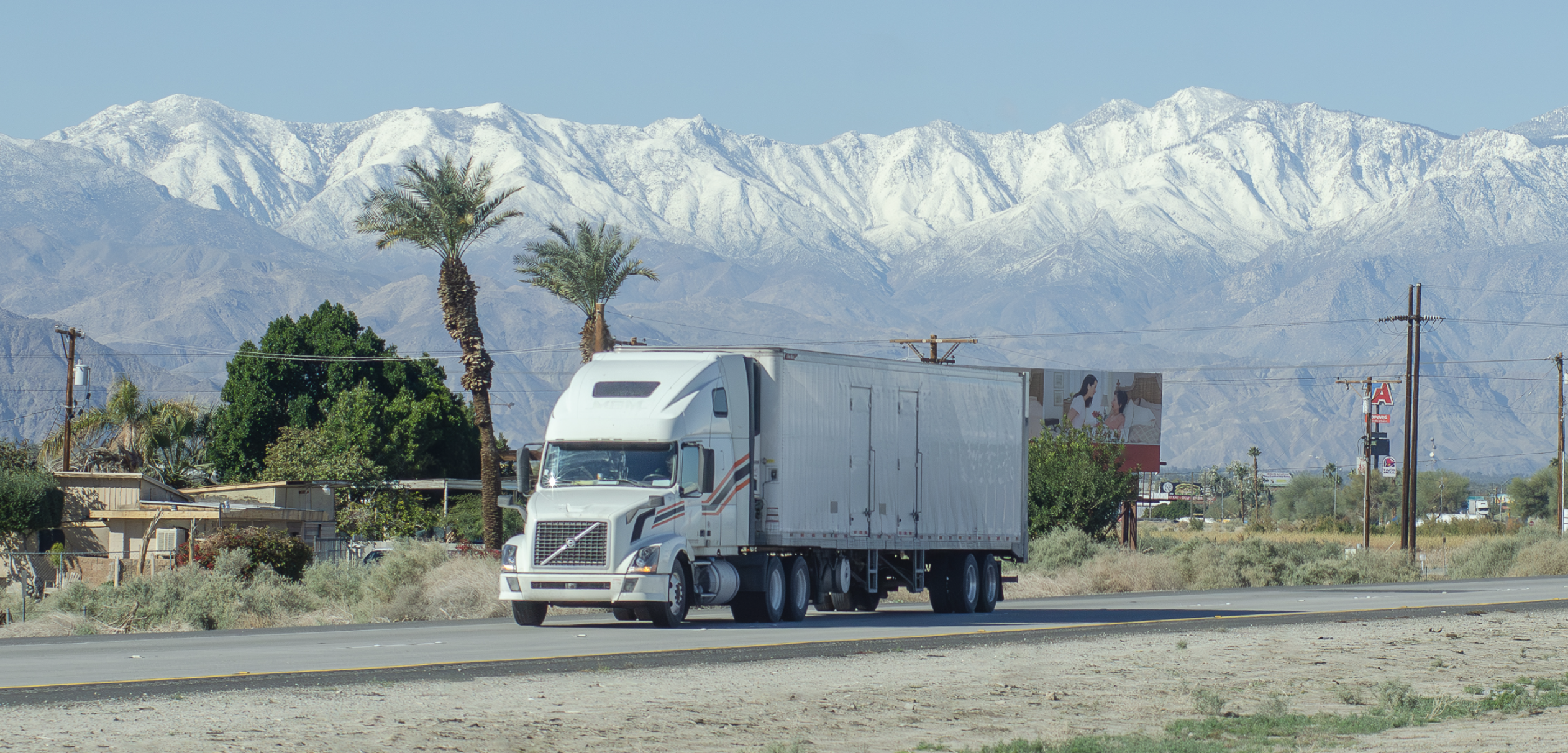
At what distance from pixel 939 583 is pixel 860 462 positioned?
3914 millimetres

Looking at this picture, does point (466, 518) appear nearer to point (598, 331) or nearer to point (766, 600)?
point (598, 331)

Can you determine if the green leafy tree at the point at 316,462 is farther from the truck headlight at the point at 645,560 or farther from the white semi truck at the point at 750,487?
the truck headlight at the point at 645,560

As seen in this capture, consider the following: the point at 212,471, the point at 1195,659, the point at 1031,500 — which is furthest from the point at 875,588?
the point at 212,471

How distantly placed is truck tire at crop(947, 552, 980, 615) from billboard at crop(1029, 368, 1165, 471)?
2828 inches

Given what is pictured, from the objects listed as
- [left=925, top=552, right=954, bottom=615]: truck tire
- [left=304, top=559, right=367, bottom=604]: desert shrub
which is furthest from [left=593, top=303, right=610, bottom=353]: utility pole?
[left=925, top=552, right=954, bottom=615]: truck tire

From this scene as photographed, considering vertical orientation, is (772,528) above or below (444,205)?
below

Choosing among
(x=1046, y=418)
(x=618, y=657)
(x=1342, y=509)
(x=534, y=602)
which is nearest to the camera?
(x=618, y=657)

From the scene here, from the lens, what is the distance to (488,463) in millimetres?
50781

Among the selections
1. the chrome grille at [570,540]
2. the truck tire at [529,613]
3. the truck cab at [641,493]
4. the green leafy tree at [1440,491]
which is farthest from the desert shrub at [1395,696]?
the green leafy tree at [1440,491]

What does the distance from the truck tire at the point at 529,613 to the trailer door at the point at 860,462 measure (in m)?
4.91

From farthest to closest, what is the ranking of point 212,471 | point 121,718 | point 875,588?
point 212,471 → point 875,588 → point 121,718

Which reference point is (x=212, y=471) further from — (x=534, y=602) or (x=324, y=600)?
(x=534, y=602)

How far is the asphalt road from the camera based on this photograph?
18.2 metres

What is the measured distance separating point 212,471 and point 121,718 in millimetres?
67474
